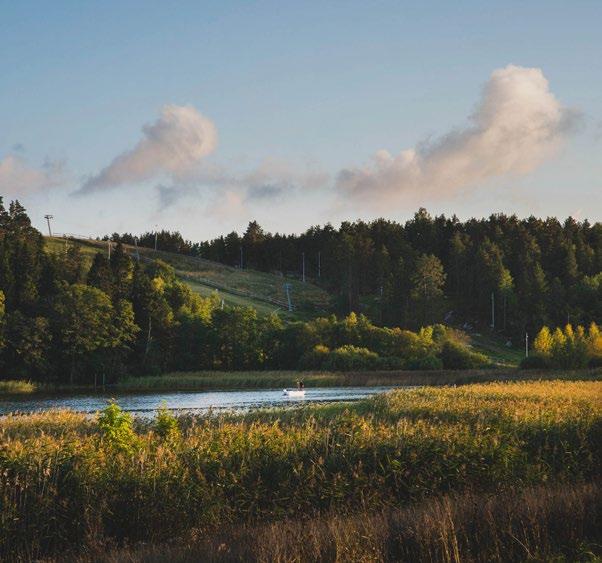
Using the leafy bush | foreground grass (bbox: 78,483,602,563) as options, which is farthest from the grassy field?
the leafy bush

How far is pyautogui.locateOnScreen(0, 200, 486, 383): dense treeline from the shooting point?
104 m

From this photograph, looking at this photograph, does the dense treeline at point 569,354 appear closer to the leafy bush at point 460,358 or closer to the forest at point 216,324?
the forest at point 216,324

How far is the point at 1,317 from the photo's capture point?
10244 centimetres

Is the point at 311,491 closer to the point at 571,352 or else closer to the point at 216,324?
the point at 571,352

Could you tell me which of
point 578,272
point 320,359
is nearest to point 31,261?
point 320,359

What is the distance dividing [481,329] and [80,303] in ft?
305

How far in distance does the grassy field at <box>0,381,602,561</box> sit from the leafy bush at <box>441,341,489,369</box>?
95.4 meters

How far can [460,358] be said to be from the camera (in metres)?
118

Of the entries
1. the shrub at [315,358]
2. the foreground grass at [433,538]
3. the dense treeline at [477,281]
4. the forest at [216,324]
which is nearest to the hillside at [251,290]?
the dense treeline at [477,281]

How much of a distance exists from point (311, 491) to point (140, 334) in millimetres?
102905

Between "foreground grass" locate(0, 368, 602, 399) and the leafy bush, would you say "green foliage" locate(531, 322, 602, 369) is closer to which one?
"foreground grass" locate(0, 368, 602, 399)

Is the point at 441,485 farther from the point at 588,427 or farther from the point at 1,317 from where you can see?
the point at 1,317

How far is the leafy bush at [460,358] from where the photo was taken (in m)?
117

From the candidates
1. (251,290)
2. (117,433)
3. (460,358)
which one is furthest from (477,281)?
(117,433)
